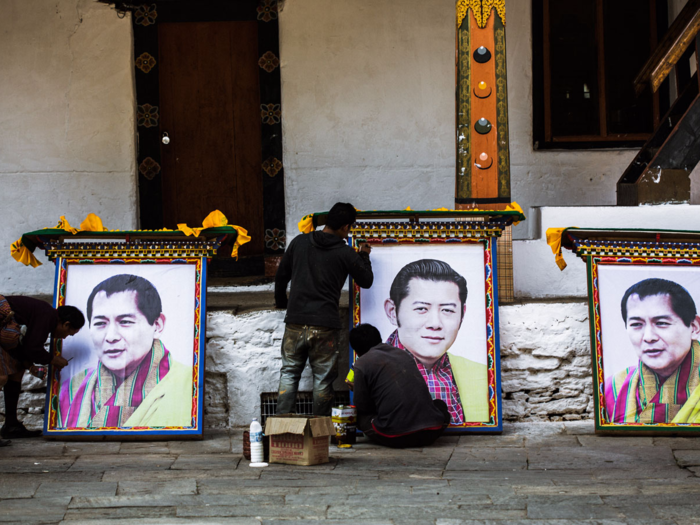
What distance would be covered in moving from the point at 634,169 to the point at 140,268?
12.6 ft

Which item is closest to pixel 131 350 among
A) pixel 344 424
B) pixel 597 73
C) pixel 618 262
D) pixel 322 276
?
pixel 322 276

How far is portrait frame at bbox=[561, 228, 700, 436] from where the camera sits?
5523 mm

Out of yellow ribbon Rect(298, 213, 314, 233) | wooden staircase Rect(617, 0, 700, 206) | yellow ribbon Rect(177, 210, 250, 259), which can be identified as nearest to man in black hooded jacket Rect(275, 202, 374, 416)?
yellow ribbon Rect(298, 213, 314, 233)

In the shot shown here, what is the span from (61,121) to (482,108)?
12.4ft

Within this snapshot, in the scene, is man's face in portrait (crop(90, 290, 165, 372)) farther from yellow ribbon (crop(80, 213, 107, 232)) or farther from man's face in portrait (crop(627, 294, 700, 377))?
man's face in portrait (crop(627, 294, 700, 377))

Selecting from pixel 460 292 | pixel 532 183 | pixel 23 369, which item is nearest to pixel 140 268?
pixel 23 369

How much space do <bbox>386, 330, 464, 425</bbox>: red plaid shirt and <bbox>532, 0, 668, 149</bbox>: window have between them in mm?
3045

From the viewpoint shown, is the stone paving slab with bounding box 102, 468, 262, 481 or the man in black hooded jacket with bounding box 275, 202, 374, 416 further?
the man in black hooded jacket with bounding box 275, 202, 374, 416

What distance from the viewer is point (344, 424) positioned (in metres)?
5.28

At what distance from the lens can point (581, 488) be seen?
433 centimetres

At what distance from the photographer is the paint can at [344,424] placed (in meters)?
5.28

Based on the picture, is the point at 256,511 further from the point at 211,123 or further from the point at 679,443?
the point at 211,123

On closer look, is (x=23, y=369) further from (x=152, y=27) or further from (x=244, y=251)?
(x=152, y=27)

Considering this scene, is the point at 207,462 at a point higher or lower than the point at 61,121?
lower
